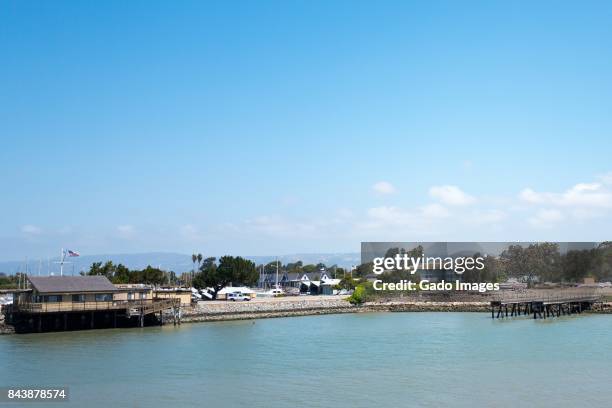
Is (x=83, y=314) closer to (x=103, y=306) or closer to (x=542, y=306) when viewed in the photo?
(x=103, y=306)

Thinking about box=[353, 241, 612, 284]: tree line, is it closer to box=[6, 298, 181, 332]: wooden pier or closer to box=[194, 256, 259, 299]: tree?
box=[194, 256, 259, 299]: tree

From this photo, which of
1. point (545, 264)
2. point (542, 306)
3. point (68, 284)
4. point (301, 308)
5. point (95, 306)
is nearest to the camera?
point (68, 284)

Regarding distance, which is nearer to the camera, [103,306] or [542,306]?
[103,306]

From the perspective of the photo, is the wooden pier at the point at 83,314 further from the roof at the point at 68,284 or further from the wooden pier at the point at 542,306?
the wooden pier at the point at 542,306

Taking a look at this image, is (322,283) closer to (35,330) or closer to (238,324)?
(238,324)

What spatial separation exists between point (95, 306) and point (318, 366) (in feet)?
71.9

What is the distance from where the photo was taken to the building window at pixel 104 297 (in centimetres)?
4957

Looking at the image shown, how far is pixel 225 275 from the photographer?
8294 centimetres

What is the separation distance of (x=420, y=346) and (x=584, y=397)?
1669 centimetres

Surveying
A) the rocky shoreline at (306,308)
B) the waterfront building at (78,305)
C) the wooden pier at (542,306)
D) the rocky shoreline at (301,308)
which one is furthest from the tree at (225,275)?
the wooden pier at (542,306)

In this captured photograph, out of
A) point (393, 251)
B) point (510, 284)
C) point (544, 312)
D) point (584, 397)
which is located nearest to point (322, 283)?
point (393, 251)

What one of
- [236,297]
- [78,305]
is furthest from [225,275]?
[78,305]

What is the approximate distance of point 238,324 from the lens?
57.7m

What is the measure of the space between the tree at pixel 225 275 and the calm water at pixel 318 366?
28.3 metres
